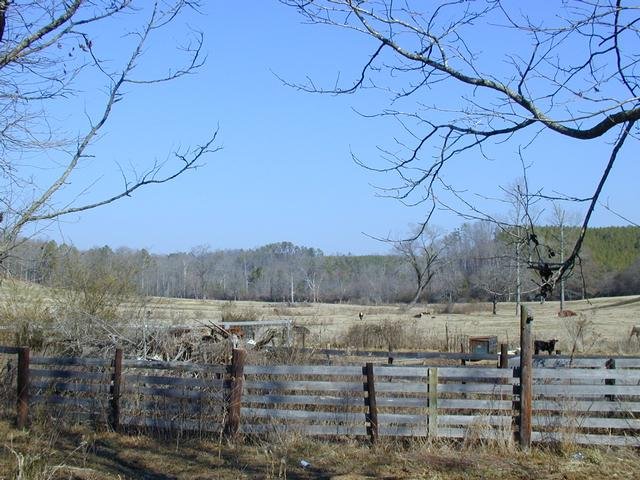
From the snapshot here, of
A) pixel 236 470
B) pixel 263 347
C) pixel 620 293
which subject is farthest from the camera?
pixel 620 293

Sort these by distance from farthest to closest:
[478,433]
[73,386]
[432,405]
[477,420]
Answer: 1. [73,386]
2. [432,405]
3. [477,420]
4. [478,433]

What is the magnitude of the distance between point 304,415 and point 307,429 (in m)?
0.22

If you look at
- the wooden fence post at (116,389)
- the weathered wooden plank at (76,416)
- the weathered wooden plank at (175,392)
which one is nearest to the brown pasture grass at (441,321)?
the wooden fence post at (116,389)

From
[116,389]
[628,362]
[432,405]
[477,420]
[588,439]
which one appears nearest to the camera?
[588,439]

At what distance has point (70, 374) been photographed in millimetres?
12680

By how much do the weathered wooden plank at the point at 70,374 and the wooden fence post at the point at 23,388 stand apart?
0.41 metres

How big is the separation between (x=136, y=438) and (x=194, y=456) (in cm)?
153

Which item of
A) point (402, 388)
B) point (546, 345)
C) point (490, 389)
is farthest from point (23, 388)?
point (546, 345)

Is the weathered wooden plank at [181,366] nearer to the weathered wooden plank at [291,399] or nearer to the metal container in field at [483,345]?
the weathered wooden plank at [291,399]

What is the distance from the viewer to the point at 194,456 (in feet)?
35.8

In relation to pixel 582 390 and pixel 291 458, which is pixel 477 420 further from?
pixel 291 458

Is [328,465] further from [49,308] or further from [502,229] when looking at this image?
[49,308]

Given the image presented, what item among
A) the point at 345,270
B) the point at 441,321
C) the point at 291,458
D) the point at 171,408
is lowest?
the point at 291,458

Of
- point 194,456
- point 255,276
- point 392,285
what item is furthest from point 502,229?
point 255,276
